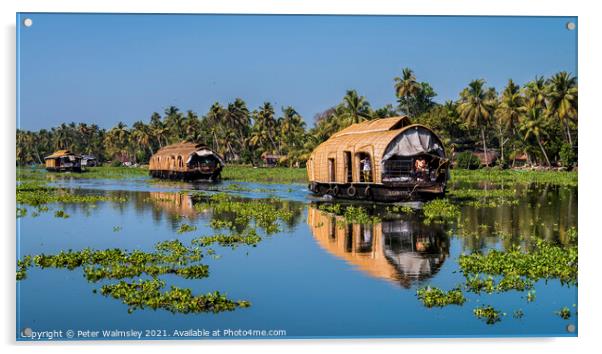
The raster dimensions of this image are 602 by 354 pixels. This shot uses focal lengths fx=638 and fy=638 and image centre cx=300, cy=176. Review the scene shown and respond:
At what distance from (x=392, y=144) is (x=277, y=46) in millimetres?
7321

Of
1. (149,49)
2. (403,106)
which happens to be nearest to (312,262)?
(149,49)

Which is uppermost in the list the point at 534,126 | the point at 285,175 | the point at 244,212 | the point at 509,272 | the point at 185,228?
the point at 534,126

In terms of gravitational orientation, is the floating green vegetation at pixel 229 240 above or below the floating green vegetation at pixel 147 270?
above

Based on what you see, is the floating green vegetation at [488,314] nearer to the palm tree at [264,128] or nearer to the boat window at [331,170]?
the palm tree at [264,128]

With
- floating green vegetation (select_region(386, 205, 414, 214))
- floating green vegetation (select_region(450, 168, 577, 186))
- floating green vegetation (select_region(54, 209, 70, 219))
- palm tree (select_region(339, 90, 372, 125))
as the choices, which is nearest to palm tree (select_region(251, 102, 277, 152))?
palm tree (select_region(339, 90, 372, 125))

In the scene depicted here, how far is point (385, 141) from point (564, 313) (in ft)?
29.8

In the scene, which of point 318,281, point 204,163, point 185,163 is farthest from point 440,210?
point 204,163

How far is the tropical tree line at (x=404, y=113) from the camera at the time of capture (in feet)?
37.3

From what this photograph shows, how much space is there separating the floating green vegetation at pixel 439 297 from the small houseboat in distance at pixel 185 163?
1759 centimetres

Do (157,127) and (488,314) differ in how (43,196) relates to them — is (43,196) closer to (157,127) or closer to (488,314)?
(157,127)

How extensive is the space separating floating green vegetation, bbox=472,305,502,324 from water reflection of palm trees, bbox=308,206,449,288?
1074 millimetres

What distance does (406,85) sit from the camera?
12.5 m

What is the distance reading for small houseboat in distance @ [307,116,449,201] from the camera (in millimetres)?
16969

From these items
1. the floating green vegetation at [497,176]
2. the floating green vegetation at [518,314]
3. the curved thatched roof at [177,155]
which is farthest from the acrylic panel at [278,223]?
the curved thatched roof at [177,155]
